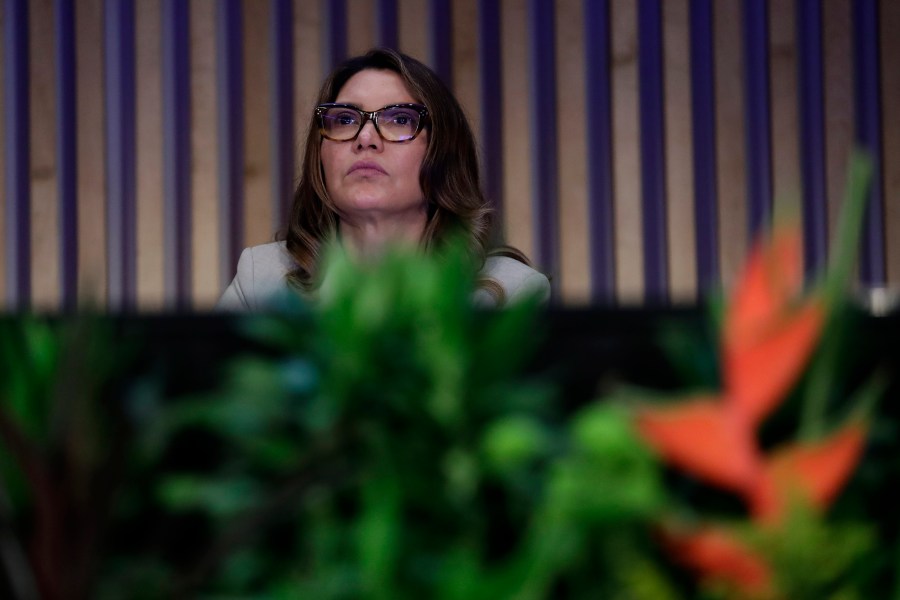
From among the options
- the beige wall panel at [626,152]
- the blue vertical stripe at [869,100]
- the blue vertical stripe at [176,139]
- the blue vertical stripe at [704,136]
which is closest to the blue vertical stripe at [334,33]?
the blue vertical stripe at [176,139]

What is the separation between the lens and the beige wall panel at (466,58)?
9.18 ft

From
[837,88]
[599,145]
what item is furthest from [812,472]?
[837,88]

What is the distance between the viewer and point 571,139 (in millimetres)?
2768

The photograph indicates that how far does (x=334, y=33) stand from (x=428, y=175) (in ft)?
3.44

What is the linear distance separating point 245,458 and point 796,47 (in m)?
2.87

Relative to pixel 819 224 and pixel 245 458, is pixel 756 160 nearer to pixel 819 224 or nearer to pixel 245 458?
pixel 819 224

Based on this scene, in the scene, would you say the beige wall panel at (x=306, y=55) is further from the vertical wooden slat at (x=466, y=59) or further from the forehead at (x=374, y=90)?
the forehead at (x=374, y=90)

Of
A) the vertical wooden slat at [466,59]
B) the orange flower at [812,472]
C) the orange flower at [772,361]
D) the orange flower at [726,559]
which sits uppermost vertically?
the vertical wooden slat at [466,59]

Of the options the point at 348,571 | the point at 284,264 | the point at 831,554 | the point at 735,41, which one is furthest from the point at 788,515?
the point at 735,41

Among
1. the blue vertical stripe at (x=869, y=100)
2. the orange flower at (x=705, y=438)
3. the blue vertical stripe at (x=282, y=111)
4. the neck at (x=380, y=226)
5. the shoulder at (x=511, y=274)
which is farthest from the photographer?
the blue vertical stripe at (x=869, y=100)

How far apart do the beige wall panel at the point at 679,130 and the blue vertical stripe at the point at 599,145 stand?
19 cm

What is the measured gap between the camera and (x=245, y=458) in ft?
1.01

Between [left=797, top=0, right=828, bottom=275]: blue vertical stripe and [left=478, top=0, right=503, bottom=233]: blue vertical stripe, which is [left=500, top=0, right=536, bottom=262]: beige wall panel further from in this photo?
[left=797, top=0, right=828, bottom=275]: blue vertical stripe

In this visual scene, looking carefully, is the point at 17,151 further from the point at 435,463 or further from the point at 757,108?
the point at 435,463
